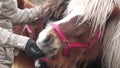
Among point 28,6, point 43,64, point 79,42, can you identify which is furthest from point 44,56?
point 28,6

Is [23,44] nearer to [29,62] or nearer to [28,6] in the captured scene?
[29,62]

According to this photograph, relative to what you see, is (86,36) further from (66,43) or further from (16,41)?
(16,41)

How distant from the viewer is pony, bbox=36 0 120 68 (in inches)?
85.5

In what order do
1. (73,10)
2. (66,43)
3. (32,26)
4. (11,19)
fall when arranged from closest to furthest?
(66,43)
(73,10)
(11,19)
(32,26)

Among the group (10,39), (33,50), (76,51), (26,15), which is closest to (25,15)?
(26,15)

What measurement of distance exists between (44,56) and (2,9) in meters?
0.45

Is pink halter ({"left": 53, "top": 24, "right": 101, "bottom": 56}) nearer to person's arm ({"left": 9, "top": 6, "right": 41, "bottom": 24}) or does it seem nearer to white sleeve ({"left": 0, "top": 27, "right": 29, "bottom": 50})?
white sleeve ({"left": 0, "top": 27, "right": 29, "bottom": 50})

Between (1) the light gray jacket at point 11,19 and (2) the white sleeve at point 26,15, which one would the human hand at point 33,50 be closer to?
(1) the light gray jacket at point 11,19

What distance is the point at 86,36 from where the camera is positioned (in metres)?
2.22

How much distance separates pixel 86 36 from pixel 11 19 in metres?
0.56

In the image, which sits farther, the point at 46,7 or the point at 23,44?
the point at 46,7

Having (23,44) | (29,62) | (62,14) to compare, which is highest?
(62,14)

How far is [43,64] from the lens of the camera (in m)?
2.23

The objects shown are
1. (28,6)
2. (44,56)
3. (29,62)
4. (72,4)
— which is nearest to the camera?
(44,56)
